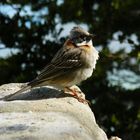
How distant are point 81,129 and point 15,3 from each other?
14.8 feet

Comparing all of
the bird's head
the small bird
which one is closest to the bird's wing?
the small bird

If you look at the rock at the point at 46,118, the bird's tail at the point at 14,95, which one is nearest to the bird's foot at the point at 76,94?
the rock at the point at 46,118

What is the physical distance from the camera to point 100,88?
10.5m

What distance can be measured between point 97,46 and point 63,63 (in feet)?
8.79

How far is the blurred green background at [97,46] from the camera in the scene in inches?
386

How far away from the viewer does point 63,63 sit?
814cm

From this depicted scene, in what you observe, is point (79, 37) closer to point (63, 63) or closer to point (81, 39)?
point (81, 39)

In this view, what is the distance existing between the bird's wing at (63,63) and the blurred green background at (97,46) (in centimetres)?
141

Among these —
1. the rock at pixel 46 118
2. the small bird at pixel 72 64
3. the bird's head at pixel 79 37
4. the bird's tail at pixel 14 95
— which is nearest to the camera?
the rock at pixel 46 118

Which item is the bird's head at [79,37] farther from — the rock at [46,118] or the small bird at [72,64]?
the rock at [46,118]

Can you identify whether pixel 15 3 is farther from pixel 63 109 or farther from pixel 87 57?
pixel 63 109

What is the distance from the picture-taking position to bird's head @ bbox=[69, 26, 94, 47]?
329 inches

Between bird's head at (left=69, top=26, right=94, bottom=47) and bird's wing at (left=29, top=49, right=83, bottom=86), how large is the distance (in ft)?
0.43

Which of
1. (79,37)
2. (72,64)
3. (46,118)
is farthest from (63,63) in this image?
(46,118)
